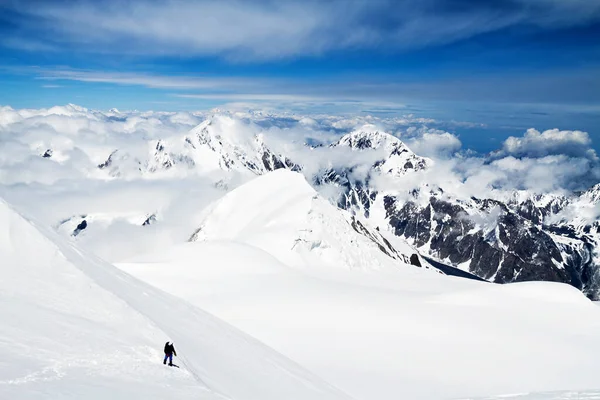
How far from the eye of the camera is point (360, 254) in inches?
3740

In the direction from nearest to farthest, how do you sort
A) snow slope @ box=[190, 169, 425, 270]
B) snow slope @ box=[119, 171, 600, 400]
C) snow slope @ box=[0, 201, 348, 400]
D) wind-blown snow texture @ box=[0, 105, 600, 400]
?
snow slope @ box=[0, 201, 348, 400] → wind-blown snow texture @ box=[0, 105, 600, 400] → snow slope @ box=[119, 171, 600, 400] → snow slope @ box=[190, 169, 425, 270]

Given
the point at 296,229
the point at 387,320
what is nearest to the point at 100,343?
the point at 387,320

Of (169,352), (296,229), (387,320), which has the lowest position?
(296,229)

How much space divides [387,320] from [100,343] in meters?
37.0

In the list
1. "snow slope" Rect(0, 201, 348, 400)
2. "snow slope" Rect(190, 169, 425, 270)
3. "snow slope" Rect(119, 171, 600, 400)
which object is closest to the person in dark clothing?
"snow slope" Rect(0, 201, 348, 400)

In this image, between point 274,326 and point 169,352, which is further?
point 274,326

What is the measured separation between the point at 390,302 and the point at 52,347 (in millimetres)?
46717

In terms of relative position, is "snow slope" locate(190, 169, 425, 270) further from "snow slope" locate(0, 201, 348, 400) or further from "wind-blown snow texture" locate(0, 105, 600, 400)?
"snow slope" locate(0, 201, 348, 400)

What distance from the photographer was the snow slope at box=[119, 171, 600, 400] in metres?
37.8

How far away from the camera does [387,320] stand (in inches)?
1950

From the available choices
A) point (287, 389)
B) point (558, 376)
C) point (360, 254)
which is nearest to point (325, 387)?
point (287, 389)

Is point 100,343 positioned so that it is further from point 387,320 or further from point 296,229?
point 296,229

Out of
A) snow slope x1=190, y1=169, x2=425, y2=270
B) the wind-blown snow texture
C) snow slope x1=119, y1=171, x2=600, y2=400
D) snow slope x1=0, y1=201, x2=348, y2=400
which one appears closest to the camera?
snow slope x1=0, y1=201, x2=348, y2=400

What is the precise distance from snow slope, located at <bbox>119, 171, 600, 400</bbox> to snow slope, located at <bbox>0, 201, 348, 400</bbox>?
35.5 ft
